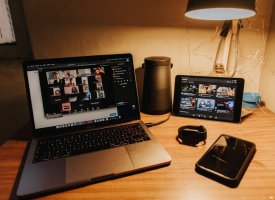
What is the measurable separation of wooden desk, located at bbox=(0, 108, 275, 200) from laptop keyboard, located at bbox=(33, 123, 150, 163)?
3.2 inches

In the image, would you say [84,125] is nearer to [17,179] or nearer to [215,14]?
[17,179]

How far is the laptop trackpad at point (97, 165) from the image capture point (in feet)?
2.09

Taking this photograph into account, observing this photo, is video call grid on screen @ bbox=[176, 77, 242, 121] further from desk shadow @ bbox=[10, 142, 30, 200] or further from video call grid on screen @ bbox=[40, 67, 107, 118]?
desk shadow @ bbox=[10, 142, 30, 200]

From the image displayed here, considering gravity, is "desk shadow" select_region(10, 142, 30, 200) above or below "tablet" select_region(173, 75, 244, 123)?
below

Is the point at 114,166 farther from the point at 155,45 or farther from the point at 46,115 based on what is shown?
the point at 155,45

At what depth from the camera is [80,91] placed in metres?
0.87

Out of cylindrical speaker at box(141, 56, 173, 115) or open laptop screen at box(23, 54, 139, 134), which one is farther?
cylindrical speaker at box(141, 56, 173, 115)

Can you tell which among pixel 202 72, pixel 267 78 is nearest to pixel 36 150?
pixel 202 72

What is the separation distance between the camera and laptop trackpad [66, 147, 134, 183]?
0.64 metres

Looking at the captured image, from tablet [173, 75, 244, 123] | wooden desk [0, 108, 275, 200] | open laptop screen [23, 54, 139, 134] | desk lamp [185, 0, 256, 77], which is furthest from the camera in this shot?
tablet [173, 75, 244, 123]

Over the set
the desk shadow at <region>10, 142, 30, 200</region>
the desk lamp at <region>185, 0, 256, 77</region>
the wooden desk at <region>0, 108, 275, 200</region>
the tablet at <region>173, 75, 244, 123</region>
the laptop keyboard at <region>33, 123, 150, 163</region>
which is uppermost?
the desk lamp at <region>185, 0, 256, 77</region>

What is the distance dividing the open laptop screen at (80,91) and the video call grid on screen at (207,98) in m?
0.24

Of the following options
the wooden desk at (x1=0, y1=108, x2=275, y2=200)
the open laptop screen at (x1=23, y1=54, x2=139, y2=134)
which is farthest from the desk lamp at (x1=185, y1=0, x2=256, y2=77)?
the wooden desk at (x1=0, y1=108, x2=275, y2=200)

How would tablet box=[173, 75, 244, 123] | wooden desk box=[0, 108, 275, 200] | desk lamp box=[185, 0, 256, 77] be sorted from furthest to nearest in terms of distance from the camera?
tablet box=[173, 75, 244, 123] < desk lamp box=[185, 0, 256, 77] < wooden desk box=[0, 108, 275, 200]
